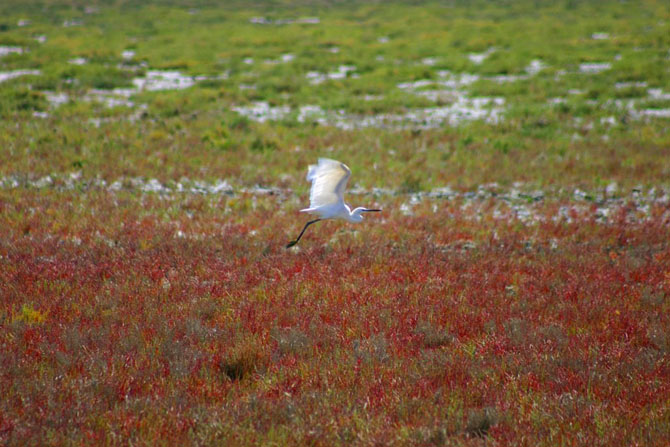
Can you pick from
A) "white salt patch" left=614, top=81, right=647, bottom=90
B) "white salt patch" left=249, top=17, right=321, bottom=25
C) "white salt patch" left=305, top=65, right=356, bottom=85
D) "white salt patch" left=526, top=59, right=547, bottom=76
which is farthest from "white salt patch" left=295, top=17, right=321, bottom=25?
"white salt patch" left=614, top=81, right=647, bottom=90

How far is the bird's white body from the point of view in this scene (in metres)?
8.56

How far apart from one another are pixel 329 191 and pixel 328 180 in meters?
0.21

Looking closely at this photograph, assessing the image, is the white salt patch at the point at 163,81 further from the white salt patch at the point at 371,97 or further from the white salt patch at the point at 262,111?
the white salt patch at the point at 371,97

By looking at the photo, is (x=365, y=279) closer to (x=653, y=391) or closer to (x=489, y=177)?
(x=653, y=391)

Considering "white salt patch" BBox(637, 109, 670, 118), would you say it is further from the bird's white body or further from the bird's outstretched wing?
the bird's outstretched wing

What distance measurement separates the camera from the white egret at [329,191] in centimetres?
856

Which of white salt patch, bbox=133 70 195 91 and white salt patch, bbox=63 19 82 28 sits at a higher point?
white salt patch, bbox=63 19 82 28

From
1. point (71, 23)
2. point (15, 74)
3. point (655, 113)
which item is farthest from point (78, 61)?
point (655, 113)

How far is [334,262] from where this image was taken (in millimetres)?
9984

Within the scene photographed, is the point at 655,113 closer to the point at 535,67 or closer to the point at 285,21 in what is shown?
the point at 535,67

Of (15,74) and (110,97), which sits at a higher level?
(15,74)

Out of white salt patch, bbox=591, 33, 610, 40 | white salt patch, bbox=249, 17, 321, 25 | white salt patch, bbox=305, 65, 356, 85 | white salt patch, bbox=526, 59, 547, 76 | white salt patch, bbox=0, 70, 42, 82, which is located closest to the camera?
white salt patch, bbox=0, 70, 42, 82

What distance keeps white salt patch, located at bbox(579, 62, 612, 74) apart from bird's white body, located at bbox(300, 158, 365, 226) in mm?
23007

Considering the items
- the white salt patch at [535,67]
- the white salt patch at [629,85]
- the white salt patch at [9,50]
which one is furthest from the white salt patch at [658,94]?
the white salt patch at [9,50]
